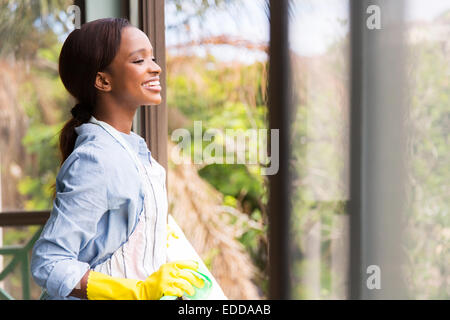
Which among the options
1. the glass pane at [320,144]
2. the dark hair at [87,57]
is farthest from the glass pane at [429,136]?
the dark hair at [87,57]

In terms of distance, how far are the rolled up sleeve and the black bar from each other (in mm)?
314

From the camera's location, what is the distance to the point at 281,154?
1.49 feet

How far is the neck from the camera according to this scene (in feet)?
2.62

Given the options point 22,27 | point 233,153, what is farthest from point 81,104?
point 233,153

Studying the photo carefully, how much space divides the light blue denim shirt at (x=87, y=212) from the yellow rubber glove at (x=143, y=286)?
28mm

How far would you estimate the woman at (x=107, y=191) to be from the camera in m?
0.68

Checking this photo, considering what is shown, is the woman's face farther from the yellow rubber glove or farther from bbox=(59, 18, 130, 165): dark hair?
the yellow rubber glove

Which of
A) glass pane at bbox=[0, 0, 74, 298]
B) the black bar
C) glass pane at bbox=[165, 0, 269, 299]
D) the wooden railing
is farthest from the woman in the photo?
glass pane at bbox=[0, 0, 74, 298]

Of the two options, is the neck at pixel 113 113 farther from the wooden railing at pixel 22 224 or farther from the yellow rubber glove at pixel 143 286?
the wooden railing at pixel 22 224

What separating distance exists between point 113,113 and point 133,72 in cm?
8
